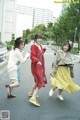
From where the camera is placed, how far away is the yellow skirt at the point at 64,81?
7.72 metres

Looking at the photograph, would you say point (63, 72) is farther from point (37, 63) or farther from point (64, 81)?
point (37, 63)

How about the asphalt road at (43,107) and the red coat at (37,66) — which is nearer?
the asphalt road at (43,107)

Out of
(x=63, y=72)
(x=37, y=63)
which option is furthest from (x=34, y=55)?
(x=63, y=72)

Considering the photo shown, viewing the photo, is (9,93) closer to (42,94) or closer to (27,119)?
(42,94)

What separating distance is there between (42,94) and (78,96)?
1011 mm

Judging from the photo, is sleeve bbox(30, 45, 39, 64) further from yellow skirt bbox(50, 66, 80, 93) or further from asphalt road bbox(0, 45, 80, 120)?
asphalt road bbox(0, 45, 80, 120)

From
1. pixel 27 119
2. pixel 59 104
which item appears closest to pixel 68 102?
pixel 59 104

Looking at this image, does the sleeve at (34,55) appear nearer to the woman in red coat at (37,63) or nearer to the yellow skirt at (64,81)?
the woman in red coat at (37,63)

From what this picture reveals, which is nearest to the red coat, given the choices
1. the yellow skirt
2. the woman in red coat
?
the woman in red coat

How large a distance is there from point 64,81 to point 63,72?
0.85ft

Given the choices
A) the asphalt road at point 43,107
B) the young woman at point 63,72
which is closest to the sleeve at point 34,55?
the young woman at point 63,72

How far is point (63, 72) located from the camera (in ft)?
26.1

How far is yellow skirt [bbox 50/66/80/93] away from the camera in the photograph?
772 cm

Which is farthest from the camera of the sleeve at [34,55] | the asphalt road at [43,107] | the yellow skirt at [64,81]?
the yellow skirt at [64,81]
